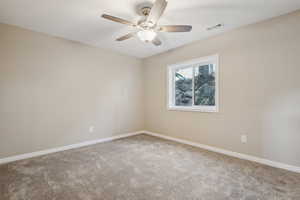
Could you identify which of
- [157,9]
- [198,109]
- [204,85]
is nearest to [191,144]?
[198,109]

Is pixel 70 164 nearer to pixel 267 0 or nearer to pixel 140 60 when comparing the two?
pixel 140 60

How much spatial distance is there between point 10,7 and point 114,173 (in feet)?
9.22

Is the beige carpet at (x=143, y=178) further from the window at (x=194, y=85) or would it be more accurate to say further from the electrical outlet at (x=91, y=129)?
the window at (x=194, y=85)

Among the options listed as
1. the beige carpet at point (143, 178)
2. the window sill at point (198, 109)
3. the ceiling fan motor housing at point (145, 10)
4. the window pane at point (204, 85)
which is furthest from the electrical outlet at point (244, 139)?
the ceiling fan motor housing at point (145, 10)

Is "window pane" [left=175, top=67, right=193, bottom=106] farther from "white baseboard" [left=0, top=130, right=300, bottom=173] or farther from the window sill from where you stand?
"white baseboard" [left=0, top=130, right=300, bottom=173]

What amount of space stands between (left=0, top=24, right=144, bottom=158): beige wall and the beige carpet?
1.68ft

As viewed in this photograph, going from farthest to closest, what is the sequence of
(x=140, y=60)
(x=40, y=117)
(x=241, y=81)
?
(x=140, y=60), (x=40, y=117), (x=241, y=81)

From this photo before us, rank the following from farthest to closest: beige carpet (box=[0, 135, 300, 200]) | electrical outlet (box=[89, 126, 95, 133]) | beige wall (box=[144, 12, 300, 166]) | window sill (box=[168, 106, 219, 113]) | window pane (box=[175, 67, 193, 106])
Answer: window pane (box=[175, 67, 193, 106])
electrical outlet (box=[89, 126, 95, 133])
window sill (box=[168, 106, 219, 113])
beige wall (box=[144, 12, 300, 166])
beige carpet (box=[0, 135, 300, 200])

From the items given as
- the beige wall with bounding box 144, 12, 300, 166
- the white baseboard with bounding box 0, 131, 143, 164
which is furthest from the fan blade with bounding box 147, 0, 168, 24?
the white baseboard with bounding box 0, 131, 143, 164

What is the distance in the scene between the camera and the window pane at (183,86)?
3691 mm

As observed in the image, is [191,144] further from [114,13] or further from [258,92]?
[114,13]

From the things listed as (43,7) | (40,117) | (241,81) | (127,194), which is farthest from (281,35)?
(40,117)

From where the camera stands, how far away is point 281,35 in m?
2.29

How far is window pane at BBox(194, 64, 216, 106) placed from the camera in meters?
3.24
